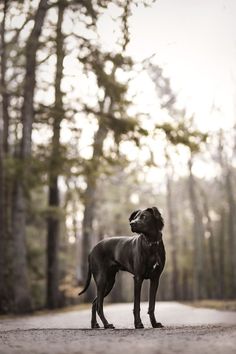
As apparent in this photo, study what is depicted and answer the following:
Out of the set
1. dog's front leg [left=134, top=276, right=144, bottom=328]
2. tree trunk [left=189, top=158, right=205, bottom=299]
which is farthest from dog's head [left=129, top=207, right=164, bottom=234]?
tree trunk [left=189, top=158, right=205, bottom=299]

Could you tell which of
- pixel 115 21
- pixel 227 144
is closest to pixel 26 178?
pixel 115 21

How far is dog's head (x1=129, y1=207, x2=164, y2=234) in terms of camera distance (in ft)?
25.9

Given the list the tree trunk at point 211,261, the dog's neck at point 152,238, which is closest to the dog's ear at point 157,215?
the dog's neck at point 152,238

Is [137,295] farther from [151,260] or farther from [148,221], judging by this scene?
[148,221]

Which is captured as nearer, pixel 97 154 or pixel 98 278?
pixel 98 278

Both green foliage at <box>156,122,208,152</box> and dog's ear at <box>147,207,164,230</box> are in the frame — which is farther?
green foliage at <box>156,122,208,152</box>

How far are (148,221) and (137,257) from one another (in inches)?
22.5

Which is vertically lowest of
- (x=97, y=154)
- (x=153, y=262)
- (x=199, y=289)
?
(x=199, y=289)

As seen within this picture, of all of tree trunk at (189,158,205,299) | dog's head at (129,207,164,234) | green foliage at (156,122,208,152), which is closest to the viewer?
dog's head at (129,207,164,234)

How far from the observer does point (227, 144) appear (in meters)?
34.7

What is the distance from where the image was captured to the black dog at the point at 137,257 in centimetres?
804

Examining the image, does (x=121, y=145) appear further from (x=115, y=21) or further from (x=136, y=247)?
(x=136, y=247)

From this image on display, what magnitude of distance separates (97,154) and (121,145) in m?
1.46

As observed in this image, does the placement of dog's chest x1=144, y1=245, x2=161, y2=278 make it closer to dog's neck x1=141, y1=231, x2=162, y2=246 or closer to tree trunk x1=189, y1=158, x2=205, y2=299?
dog's neck x1=141, y1=231, x2=162, y2=246
